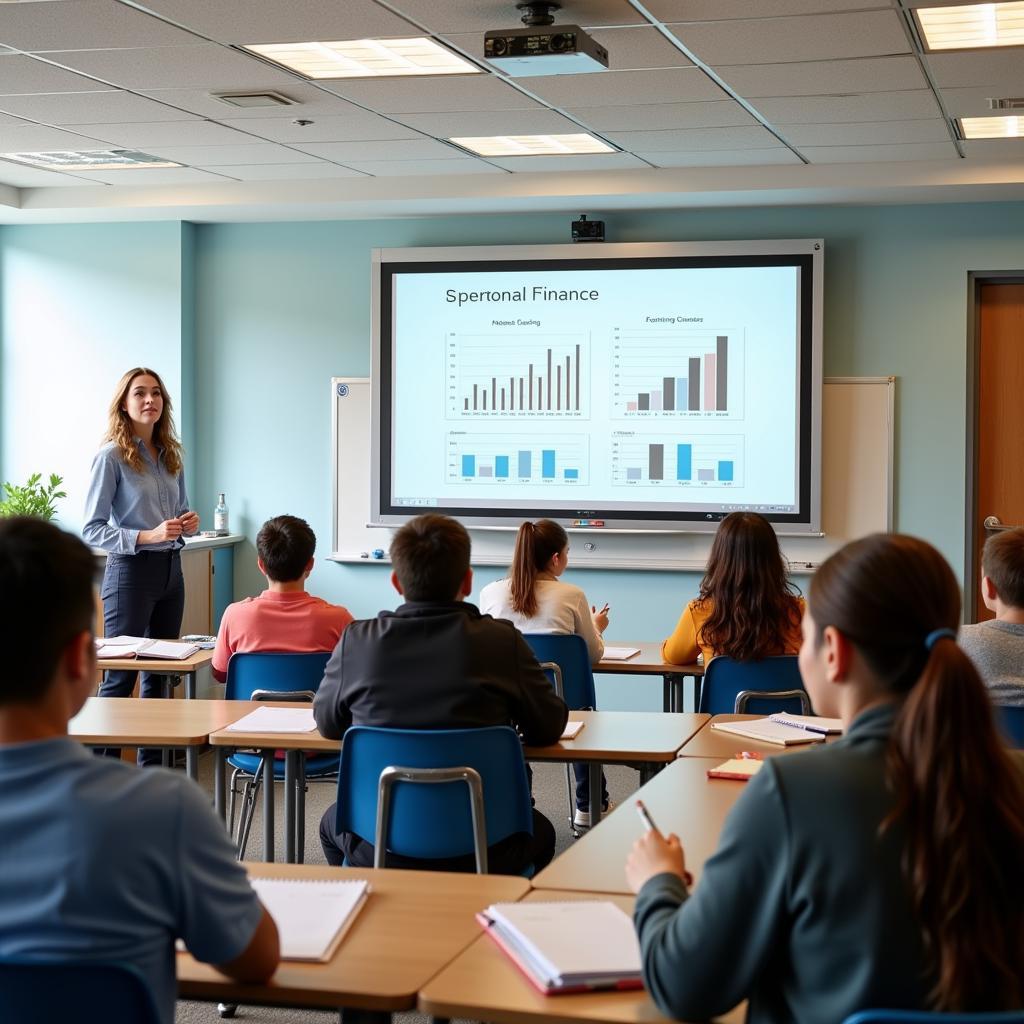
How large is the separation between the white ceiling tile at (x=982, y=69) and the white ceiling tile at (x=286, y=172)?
2944 mm

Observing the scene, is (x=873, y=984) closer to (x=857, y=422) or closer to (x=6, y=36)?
(x=6, y=36)

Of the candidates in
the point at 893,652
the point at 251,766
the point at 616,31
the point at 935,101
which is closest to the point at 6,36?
the point at 616,31

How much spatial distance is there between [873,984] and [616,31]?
330 centimetres

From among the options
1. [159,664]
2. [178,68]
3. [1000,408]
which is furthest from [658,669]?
[1000,408]

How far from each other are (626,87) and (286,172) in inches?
93.4

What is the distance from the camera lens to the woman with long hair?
459cm

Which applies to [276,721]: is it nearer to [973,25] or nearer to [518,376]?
[973,25]

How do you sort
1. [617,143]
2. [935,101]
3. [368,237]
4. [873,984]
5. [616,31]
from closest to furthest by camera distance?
[873,984] → [616,31] → [935,101] → [617,143] → [368,237]

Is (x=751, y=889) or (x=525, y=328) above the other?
(x=525, y=328)

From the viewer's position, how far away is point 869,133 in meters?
5.59

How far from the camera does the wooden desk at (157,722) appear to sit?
11.0 feet

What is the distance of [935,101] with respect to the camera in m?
5.01

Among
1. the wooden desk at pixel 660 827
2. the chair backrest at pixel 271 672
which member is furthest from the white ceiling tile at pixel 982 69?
the chair backrest at pixel 271 672

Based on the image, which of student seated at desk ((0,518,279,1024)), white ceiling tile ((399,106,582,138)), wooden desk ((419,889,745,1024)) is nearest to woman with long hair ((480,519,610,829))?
white ceiling tile ((399,106,582,138))
